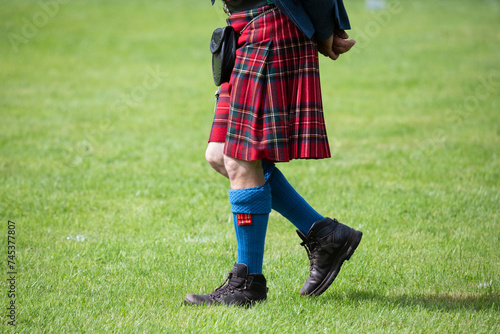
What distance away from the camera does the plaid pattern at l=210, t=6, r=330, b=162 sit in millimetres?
2615

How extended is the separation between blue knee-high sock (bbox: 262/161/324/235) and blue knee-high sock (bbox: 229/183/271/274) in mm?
197

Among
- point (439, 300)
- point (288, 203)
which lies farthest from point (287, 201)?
point (439, 300)

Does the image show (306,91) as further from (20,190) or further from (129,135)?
(129,135)

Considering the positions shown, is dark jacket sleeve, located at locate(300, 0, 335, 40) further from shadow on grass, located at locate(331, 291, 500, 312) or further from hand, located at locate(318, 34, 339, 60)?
shadow on grass, located at locate(331, 291, 500, 312)

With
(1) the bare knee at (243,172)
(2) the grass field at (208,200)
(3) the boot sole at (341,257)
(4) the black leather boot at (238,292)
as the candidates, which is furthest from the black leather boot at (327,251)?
(1) the bare knee at (243,172)

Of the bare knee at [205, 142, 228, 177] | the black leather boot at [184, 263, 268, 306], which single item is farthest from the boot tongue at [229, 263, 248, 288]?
the bare knee at [205, 142, 228, 177]

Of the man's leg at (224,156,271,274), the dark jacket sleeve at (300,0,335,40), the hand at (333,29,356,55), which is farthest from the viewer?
the hand at (333,29,356,55)

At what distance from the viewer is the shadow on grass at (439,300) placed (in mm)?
2854

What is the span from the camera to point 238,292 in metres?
2.78

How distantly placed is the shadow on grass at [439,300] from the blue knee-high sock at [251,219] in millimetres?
479

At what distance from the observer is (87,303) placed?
2.80 metres

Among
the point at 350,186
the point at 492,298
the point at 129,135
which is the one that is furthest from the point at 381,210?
the point at 129,135

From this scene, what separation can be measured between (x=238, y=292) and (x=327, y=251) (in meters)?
0.50

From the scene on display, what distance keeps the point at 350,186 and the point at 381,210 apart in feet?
2.33
